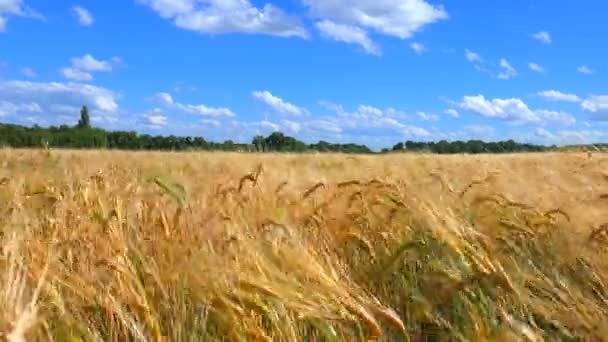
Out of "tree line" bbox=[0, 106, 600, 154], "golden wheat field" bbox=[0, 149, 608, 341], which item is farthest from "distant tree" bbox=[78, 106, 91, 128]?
"golden wheat field" bbox=[0, 149, 608, 341]

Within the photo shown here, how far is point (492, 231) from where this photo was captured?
291 cm

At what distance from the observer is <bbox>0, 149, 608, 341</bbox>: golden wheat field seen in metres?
1.70

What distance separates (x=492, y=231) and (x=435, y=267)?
59cm

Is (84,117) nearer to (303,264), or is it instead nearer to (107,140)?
(107,140)

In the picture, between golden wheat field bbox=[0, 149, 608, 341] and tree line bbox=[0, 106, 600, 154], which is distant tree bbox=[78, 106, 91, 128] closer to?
tree line bbox=[0, 106, 600, 154]

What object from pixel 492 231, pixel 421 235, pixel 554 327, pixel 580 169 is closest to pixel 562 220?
pixel 492 231

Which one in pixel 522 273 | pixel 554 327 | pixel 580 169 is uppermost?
pixel 580 169

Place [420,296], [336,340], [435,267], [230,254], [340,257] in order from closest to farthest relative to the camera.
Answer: [336,340] < [230,254] < [420,296] < [435,267] < [340,257]

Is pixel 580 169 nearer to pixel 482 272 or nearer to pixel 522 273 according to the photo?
pixel 522 273

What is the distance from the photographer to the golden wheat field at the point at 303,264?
1.70 meters

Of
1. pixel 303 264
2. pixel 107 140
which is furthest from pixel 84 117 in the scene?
pixel 303 264

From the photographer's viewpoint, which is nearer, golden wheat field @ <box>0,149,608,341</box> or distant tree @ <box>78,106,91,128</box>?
golden wheat field @ <box>0,149,608,341</box>

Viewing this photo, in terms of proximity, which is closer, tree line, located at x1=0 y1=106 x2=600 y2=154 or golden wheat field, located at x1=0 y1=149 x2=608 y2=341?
golden wheat field, located at x1=0 y1=149 x2=608 y2=341

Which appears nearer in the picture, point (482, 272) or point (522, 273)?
point (482, 272)
